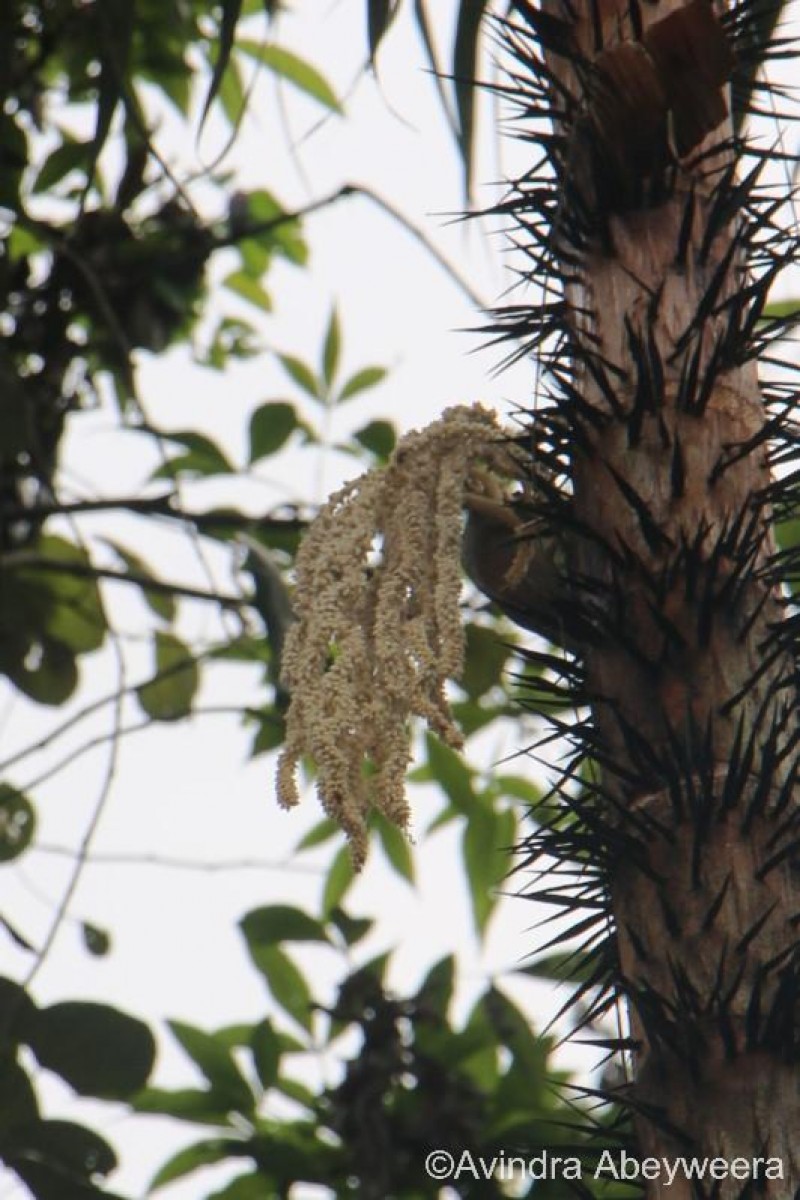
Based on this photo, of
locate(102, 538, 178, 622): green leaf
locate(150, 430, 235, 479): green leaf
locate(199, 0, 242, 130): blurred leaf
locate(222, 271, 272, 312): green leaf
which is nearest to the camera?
locate(199, 0, 242, 130): blurred leaf

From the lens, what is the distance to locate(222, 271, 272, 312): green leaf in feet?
11.4

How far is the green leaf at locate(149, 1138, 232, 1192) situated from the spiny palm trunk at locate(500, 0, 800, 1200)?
4.50 ft

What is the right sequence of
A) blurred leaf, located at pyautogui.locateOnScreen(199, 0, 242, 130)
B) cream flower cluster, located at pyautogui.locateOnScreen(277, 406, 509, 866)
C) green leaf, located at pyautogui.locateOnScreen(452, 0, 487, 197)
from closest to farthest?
cream flower cluster, located at pyautogui.locateOnScreen(277, 406, 509, 866)
blurred leaf, located at pyautogui.locateOnScreen(199, 0, 242, 130)
green leaf, located at pyautogui.locateOnScreen(452, 0, 487, 197)

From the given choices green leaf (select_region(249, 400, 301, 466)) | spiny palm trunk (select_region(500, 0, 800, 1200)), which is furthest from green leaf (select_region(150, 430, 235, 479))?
spiny palm trunk (select_region(500, 0, 800, 1200))

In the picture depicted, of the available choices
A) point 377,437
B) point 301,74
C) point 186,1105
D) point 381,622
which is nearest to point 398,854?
point 186,1105

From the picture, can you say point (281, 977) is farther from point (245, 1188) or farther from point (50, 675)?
point (50, 675)

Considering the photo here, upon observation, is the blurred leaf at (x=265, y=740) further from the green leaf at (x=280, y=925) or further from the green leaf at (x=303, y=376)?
the green leaf at (x=303, y=376)

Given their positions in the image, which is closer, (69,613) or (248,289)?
(69,613)

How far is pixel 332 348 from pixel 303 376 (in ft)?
0.23

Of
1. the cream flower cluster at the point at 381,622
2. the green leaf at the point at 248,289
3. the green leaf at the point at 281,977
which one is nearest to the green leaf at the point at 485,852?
the green leaf at the point at 281,977

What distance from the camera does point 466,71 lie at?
1641mm

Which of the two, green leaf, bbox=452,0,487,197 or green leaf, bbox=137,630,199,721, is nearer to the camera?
green leaf, bbox=452,0,487,197

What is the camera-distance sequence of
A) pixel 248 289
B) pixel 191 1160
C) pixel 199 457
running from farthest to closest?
pixel 248 289
pixel 199 457
pixel 191 1160

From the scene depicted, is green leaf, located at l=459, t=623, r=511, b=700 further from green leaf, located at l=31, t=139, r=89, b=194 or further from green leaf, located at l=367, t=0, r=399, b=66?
green leaf, located at l=31, t=139, r=89, b=194
